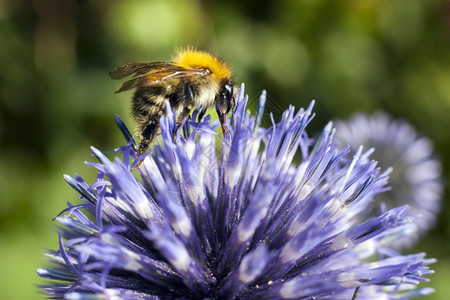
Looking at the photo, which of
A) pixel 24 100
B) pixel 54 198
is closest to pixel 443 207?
pixel 54 198

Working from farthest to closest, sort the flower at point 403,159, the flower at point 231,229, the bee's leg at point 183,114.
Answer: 1. the flower at point 403,159
2. the bee's leg at point 183,114
3. the flower at point 231,229

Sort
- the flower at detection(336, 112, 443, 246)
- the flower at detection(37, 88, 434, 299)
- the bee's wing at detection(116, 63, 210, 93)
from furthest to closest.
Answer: the flower at detection(336, 112, 443, 246), the bee's wing at detection(116, 63, 210, 93), the flower at detection(37, 88, 434, 299)

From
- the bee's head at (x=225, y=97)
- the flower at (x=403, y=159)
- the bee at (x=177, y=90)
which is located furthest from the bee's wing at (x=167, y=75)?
the flower at (x=403, y=159)

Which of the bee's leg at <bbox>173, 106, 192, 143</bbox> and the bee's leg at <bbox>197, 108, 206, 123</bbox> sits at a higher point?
the bee's leg at <bbox>197, 108, 206, 123</bbox>

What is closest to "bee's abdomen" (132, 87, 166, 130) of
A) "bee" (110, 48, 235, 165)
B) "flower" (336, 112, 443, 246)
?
"bee" (110, 48, 235, 165)

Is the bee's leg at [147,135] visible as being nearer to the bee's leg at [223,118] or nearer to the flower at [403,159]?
the bee's leg at [223,118]

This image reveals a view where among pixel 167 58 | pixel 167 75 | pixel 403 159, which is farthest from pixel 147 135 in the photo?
pixel 403 159

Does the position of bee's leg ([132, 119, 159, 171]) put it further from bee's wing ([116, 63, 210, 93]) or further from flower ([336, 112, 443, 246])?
flower ([336, 112, 443, 246])
